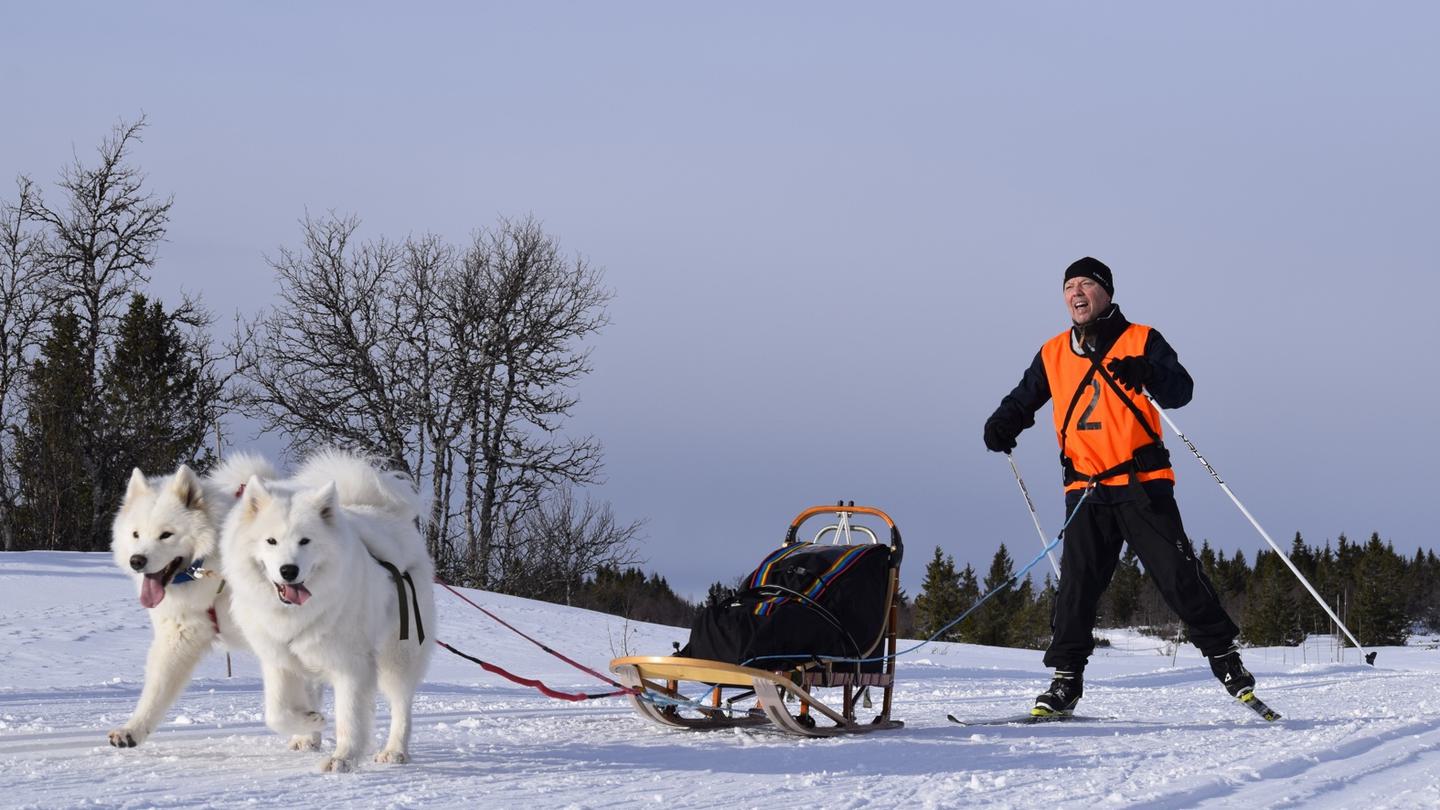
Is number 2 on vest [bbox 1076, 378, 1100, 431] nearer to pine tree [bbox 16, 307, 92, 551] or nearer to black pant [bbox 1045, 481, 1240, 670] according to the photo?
black pant [bbox 1045, 481, 1240, 670]

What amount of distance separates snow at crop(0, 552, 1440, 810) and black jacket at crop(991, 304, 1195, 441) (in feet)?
5.10

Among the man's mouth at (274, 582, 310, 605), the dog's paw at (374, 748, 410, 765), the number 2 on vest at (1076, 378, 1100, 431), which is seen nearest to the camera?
the man's mouth at (274, 582, 310, 605)

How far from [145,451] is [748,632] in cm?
2078

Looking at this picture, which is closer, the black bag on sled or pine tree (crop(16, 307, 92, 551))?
the black bag on sled

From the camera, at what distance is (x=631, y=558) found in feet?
81.1

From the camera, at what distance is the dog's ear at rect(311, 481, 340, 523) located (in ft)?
13.6

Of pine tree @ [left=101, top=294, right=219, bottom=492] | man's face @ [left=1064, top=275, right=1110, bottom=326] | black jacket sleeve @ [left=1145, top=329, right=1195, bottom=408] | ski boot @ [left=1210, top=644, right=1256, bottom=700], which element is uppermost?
pine tree @ [left=101, top=294, right=219, bottom=492]

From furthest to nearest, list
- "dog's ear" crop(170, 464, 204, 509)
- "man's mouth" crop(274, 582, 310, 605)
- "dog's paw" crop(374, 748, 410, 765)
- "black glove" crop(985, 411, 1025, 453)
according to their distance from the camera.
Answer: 1. "black glove" crop(985, 411, 1025, 453)
2. "dog's ear" crop(170, 464, 204, 509)
3. "dog's paw" crop(374, 748, 410, 765)
4. "man's mouth" crop(274, 582, 310, 605)

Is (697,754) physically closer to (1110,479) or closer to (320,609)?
(320,609)

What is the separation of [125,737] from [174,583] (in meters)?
0.56

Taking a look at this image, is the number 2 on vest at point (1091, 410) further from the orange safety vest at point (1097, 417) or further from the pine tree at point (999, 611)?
the pine tree at point (999, 611)

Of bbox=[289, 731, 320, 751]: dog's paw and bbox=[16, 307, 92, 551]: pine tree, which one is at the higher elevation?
bbox=[16, 307, 92, 551]: pine tree

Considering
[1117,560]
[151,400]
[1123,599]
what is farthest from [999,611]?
[1117,560]

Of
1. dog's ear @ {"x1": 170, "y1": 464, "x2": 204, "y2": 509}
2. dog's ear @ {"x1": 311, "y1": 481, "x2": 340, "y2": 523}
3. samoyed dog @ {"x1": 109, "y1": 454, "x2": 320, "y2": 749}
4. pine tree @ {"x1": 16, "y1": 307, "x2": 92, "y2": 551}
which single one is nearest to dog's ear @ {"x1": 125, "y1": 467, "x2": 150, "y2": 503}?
samoyed dog @ {"x1": 109, "y1": 454, "x2": 320, "y2": 749}
